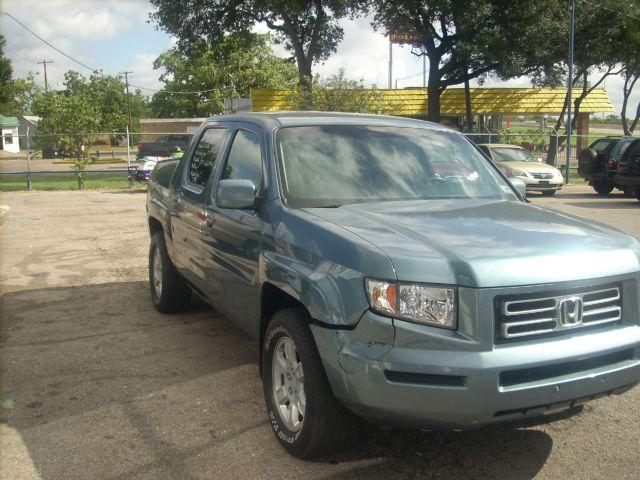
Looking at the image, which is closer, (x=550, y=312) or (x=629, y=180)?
(x=550, y=312)

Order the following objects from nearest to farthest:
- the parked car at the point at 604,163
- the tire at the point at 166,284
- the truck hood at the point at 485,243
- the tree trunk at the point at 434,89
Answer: the truck hood at the point at 485,243 < the tire at the point at 166,284 < the parked car at the point at 604,163 < the tree trunk at the point at 434,89

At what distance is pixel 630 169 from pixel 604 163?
2.57 meters

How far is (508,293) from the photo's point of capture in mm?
3014

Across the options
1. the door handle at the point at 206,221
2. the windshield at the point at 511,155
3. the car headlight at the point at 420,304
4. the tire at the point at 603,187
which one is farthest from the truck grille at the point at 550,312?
the tire at the point at 603,187

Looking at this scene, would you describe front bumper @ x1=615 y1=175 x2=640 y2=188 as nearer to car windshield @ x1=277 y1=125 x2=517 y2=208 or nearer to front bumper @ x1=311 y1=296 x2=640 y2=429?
car windshield @ x1=277 y1=125 x2=517 y2=208

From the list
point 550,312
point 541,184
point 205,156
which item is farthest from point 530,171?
point 550,312

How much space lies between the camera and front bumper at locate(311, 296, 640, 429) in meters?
2.92

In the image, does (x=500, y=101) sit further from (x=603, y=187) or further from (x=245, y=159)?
(x=245, y=159)

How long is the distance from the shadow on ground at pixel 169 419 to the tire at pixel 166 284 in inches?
9.9

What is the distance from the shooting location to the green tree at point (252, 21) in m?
32.7

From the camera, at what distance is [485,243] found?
3266 millimetres

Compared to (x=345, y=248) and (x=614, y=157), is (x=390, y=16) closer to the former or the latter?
(x=614, y=157)

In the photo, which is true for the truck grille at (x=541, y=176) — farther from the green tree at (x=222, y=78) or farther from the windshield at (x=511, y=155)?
the green tree at (x=222, y=78)

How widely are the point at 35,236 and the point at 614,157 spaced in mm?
15355
